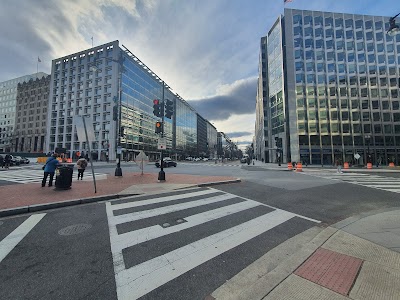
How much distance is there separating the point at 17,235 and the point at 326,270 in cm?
624

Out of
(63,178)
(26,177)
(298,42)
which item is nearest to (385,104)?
(298,42)

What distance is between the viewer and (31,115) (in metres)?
101

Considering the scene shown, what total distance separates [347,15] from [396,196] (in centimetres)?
6715

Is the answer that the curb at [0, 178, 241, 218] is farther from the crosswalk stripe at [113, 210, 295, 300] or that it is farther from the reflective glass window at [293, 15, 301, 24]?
the reflective glass window at [293, 15, 301, 24]

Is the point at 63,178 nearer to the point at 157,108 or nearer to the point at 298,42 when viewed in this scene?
the point at 157,108

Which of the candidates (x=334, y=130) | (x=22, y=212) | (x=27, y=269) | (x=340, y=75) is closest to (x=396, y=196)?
(x=27, y=269)

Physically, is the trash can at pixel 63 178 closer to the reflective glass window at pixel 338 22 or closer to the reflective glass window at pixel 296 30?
the reflective glass window at pixel 296 30

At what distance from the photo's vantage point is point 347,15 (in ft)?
182

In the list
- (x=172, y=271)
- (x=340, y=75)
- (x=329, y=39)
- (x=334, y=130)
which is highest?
(x=329, y=39)

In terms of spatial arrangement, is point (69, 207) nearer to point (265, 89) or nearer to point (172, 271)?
point (172, 271)

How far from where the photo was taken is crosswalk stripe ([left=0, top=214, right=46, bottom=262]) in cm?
392

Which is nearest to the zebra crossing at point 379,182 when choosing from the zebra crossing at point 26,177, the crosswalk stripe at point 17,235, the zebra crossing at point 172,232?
the zebra crossing at point 172,232

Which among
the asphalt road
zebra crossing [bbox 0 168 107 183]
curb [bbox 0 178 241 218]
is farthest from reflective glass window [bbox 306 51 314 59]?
curb [bbox 0 178 241 218]

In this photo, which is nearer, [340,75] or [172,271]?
[172,271]
